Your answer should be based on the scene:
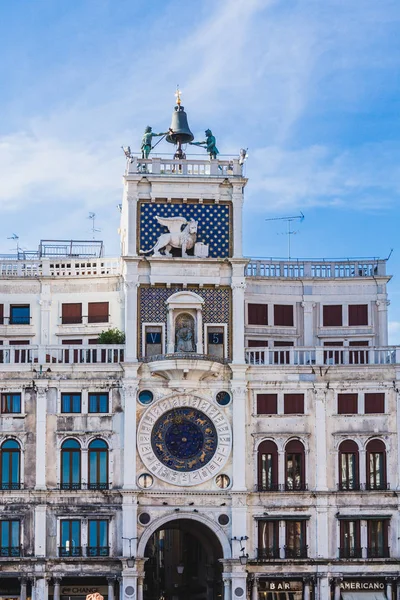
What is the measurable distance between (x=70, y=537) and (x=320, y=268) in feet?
72.2

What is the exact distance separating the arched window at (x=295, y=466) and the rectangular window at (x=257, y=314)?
883cm

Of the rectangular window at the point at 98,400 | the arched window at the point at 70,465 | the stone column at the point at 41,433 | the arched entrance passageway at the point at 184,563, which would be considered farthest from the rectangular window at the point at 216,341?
the arched entrance passageway at the point at 184,563

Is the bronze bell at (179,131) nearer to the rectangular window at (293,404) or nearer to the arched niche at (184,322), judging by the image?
the arched niche at (184,322)

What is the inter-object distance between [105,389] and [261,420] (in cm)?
868

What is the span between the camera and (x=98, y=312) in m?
79.9

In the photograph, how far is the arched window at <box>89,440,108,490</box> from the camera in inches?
2913

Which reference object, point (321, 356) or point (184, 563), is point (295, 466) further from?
point (184, 563)

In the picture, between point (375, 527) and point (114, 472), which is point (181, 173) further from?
point (375, 527)

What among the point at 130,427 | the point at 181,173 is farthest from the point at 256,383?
the point at 181,173

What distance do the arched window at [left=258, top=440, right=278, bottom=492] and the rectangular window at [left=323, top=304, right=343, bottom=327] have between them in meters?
10.0

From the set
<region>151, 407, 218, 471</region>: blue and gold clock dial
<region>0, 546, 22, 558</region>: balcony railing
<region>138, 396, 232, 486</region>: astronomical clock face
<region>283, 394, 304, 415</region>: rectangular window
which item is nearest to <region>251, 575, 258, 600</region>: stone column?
<region>138, 396, 232, 486</region>: astronomical clock face

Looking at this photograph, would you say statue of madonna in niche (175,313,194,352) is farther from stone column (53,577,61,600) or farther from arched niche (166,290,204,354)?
stone column (53,577,61,600)

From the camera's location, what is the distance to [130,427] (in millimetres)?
74062

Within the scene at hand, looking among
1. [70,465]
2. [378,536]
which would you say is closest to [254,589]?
[378,536]
